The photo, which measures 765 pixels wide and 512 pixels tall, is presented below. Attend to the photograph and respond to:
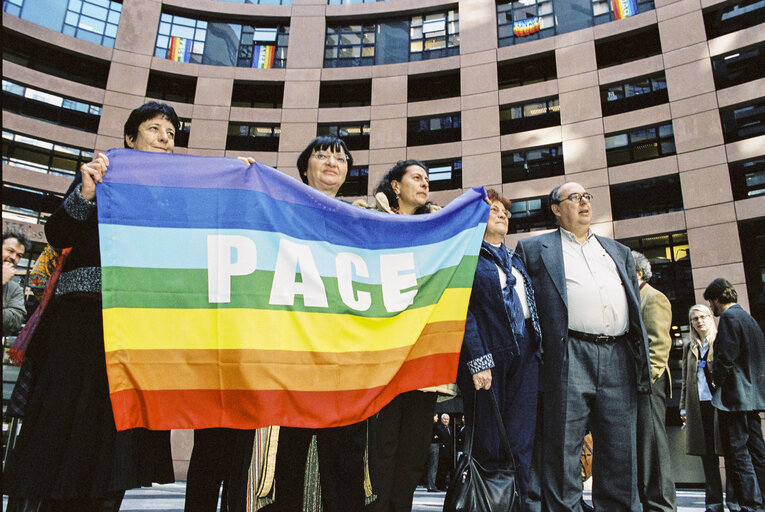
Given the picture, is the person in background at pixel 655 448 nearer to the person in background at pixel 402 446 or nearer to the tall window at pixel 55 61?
the person in background at pixel 402 446

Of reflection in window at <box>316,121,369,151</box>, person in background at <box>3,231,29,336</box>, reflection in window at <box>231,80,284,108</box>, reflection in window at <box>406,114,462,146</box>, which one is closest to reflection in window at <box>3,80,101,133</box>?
reflection in window at <box>231,80,284,108</box>

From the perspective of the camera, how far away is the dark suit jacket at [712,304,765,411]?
5.22 m

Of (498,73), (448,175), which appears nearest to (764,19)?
(498,73)

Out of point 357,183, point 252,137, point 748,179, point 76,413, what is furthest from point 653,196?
point 76,413

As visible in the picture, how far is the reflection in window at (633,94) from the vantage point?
22219 millimetres

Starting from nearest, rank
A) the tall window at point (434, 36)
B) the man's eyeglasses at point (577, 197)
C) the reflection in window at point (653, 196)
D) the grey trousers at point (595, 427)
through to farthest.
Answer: the grey trousers at point (595, 427) < the man's eyeglasses at point (577, 197) < the reflection in window at point (653, 196) < the tall window at point (434, 36)

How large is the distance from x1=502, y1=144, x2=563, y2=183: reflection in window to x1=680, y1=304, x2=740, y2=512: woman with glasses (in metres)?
17.8

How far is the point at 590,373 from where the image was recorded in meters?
3.62

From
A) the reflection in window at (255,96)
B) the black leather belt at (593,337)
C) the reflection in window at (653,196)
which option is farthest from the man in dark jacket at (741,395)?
the reflection in window at (255,96)

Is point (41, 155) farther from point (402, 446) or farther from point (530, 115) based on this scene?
point (402, 446)

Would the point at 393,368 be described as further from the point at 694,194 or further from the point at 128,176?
the point at 694,194

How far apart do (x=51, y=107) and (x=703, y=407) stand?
27558mm

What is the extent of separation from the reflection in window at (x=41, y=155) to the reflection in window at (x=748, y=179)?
26706mm

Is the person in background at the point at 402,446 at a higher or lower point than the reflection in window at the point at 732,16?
lower
